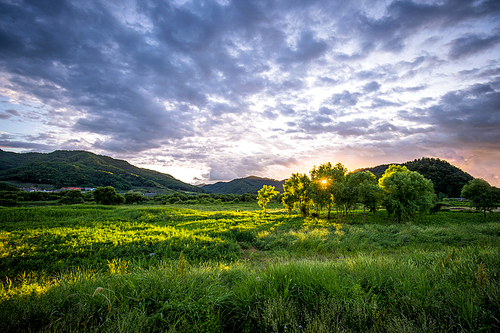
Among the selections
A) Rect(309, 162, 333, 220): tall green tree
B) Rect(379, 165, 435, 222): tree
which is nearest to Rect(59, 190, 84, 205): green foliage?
Rect(309, 162, 333, 220): tall green tree

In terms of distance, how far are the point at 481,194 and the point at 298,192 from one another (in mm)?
37556

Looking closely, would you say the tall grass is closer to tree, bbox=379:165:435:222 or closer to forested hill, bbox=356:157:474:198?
tree, bbox=379:165:435:222

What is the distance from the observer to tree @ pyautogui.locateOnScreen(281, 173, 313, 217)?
38.0 meters

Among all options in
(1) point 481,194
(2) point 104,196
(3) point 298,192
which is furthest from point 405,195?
(2) point 104,196

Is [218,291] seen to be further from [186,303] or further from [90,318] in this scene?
[90,318]

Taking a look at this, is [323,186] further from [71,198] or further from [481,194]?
[71,198]

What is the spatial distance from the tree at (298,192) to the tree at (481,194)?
113 feet

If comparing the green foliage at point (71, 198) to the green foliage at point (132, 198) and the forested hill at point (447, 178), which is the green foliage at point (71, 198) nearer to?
the green foliage at point (132, 198)

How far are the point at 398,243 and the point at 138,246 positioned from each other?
21087 millimetres

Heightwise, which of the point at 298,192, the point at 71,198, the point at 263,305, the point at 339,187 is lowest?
the point at 71,198

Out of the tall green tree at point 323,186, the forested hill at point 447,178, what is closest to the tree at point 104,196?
the tall green tree at point 323,186

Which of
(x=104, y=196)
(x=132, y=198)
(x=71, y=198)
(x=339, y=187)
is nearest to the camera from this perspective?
(x=339, y=187)

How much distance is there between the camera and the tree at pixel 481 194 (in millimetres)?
37812

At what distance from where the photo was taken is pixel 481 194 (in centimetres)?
3819
